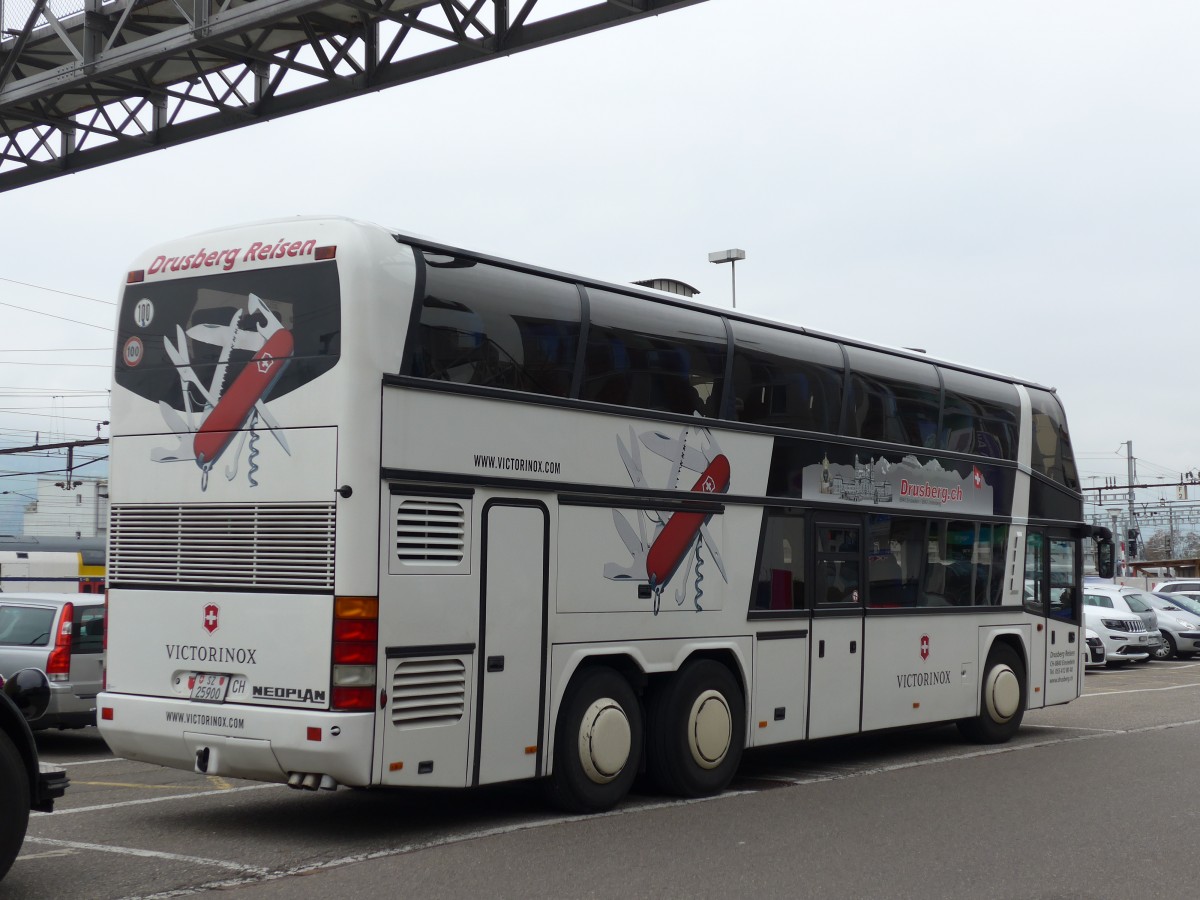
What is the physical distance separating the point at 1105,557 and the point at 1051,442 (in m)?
1.56

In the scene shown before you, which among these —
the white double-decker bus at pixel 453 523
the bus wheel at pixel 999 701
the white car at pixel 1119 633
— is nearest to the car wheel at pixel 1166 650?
the white car at pixel 1119 633

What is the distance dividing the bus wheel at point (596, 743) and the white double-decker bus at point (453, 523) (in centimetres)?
2

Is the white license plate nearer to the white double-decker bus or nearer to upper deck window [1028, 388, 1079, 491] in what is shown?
the white double-decker bus

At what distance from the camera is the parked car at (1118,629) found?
29.7m

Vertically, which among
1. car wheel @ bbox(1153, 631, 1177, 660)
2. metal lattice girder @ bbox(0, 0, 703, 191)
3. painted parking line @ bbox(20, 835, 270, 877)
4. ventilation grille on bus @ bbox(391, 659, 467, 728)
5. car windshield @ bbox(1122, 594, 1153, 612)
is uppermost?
metal lattice girder @ bbox(0, 0, 703, 191)

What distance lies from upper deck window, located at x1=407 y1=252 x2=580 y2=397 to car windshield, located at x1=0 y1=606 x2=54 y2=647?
270 inches

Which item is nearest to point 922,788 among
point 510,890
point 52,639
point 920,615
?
point 920,615

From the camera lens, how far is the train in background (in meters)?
33.0

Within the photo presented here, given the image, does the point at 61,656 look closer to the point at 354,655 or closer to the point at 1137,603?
the point at 354,655

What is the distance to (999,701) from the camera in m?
15.0

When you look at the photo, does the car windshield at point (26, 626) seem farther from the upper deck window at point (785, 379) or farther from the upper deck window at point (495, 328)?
the upper deck window at point (785, 379)

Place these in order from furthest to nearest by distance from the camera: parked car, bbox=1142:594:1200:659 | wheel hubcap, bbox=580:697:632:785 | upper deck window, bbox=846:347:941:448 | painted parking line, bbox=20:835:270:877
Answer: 1. parked car, bbox=1142:594:1200:659
2. upper deck window, bbox=846:347:941:448
3. wheel hubcap, bbox=580:697:632:785
4. painted parking line, bbox=20:835:270:877

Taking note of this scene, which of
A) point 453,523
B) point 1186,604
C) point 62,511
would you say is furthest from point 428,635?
point 62,511

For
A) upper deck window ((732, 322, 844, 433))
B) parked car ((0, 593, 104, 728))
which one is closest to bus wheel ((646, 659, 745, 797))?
upper deck window ((732, 322, 844, 433))
